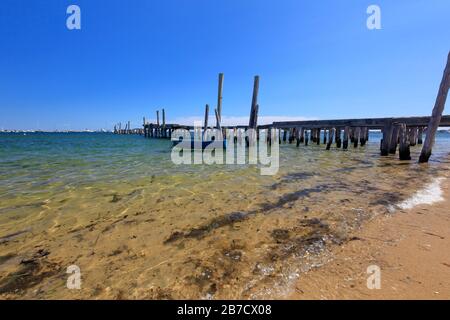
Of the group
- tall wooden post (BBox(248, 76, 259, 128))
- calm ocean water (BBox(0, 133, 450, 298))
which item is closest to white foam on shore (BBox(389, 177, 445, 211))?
calm ocean water (BBox(0, 133, 450, 298))

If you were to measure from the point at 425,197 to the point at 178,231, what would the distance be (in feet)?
17.6

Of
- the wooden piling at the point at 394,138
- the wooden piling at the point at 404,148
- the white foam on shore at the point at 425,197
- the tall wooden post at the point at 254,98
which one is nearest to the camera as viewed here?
the white foam on shore at the point at 425,197

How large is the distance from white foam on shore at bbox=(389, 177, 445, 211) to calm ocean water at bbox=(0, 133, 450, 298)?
7.2 inches

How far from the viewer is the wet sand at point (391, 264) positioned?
6.40 ft

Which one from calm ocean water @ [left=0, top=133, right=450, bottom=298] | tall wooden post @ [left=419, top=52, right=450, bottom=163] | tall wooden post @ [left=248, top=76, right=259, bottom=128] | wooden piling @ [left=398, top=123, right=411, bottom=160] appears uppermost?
tall wooden post @ [left=248, top=76, right=259, bottom=128]

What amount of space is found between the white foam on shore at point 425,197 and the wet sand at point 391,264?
76 cm

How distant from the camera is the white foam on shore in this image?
4.31m

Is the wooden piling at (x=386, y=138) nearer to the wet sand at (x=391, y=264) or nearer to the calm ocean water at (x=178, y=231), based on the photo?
the calm ocean water at (x=178, y=231)

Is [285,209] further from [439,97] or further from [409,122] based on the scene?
[409,122]

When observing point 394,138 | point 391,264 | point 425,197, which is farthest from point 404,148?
point 391,264

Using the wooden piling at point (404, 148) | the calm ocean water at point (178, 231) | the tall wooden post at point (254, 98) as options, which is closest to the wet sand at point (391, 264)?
the calm ocean water at point (178, 231)

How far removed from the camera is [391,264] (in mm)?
2365

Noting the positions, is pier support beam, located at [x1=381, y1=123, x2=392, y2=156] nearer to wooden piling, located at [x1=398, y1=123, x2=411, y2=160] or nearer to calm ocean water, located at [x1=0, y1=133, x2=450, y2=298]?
wooden piling, located at [x1=398, y1=123, x2=411, y2=160]
